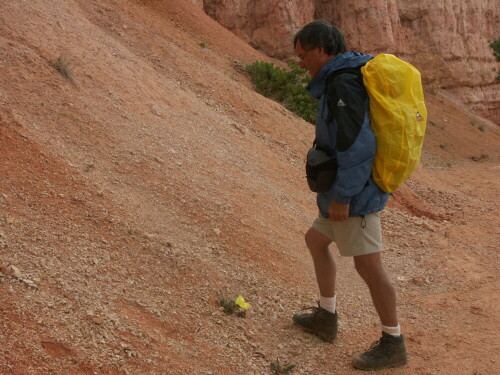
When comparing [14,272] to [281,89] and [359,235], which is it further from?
[281,89]

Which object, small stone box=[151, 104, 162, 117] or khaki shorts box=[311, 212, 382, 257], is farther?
small stone box=[151, 104, 162, 117]

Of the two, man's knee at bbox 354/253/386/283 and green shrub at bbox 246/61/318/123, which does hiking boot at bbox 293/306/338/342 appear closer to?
man's knee at bbox 354/253/386/283

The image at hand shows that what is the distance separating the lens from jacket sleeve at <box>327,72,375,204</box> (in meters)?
3.17

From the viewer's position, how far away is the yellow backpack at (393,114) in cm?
321

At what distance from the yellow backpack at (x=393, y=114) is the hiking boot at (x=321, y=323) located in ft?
3.42

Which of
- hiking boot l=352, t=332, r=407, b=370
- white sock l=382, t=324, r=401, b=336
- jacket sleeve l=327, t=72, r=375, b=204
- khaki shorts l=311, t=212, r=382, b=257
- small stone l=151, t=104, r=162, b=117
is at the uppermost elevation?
jacket sleeve l=327, t=72, r=375, b=204

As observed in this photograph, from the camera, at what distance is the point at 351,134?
3170mm

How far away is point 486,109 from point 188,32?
47.1 ft

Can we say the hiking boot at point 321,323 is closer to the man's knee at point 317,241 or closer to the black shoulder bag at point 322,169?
the man's knee at point 317,241

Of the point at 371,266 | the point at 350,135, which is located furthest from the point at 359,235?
the point at 350,135

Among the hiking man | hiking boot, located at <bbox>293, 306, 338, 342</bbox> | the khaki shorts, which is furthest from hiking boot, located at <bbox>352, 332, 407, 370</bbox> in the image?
the khaki shorts

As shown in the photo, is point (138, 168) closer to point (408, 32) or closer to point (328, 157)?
point (328, 157)

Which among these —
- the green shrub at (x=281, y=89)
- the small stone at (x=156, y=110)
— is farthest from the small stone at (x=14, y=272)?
the green shrub at (x=281, y=89)

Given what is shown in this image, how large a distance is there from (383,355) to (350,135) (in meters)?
1.36
